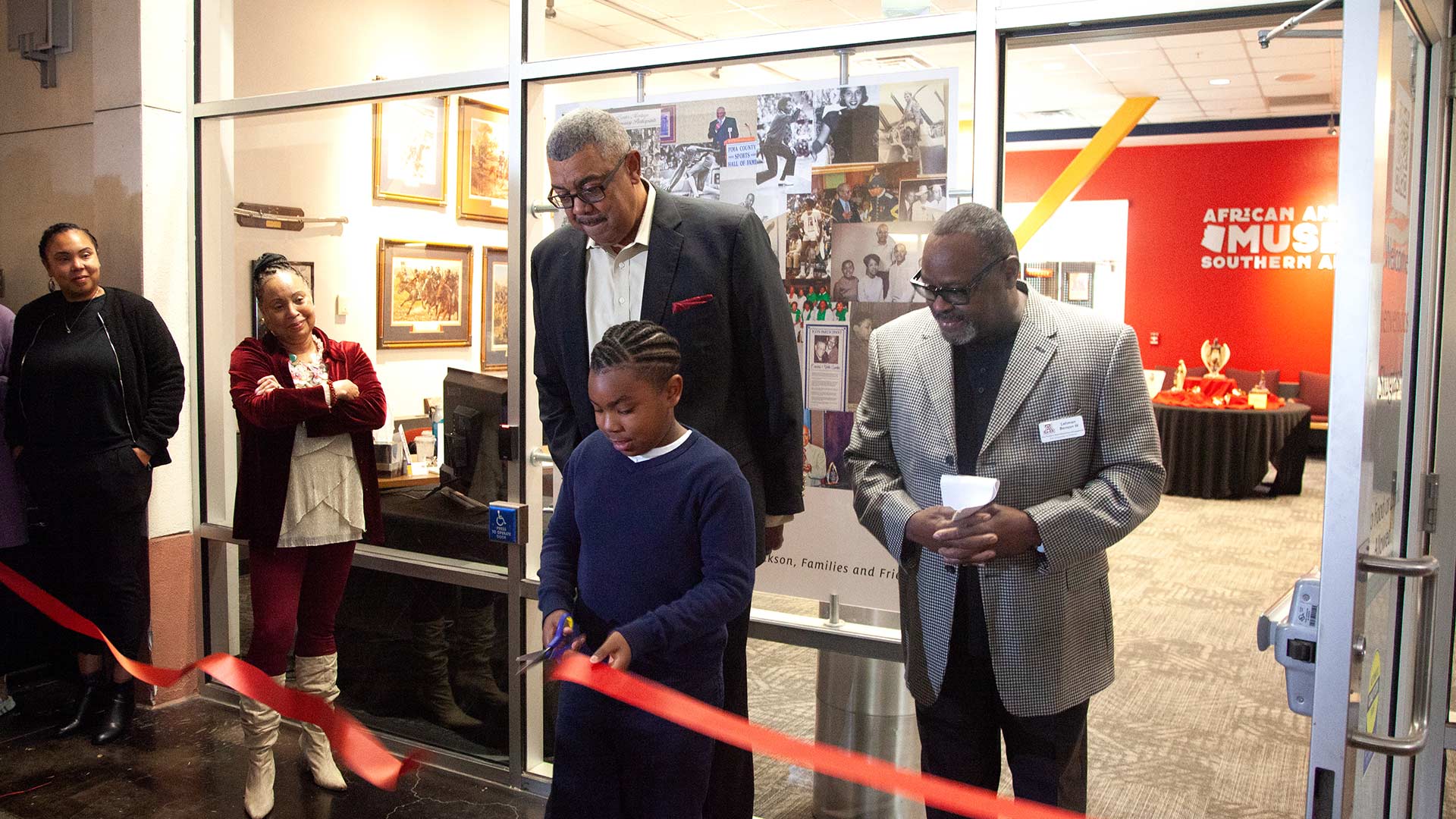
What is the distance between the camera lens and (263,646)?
3.13 metres

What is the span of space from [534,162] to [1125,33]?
167cm

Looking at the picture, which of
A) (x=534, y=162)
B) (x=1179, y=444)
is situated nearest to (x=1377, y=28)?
(x=534, y=162)

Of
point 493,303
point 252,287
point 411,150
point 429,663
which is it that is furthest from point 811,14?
point 429,663

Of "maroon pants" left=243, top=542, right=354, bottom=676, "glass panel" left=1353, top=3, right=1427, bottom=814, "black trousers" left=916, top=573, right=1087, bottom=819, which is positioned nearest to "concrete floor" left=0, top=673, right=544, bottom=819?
"maroon pants" left=243, top=542, right=354, bottom=676

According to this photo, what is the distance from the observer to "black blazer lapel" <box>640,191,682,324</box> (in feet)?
7.34

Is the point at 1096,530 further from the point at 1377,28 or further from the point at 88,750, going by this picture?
the point at 88,750

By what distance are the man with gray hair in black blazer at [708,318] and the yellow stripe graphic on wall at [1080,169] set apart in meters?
1.38

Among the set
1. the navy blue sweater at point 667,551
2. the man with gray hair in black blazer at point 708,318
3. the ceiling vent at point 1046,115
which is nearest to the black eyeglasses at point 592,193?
the man with gray hair in black blazer at point 708,318

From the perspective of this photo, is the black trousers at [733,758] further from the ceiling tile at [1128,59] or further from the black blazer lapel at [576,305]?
the ceiling tile at [1128,59]

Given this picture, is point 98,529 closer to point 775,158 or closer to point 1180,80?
point 775,158

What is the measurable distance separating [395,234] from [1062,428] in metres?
4.83

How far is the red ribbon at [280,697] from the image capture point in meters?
2.59

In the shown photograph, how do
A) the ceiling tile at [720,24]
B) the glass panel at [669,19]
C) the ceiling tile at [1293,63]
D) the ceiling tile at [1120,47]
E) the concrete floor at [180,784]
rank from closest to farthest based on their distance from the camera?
1. the concrete floor at [180,784]
2. the glass panel at [669,19]
3. the ceiling tile at [720,24]
4. the ceiling tile at [1120,47]
5. the ceiling tile at [1293,63]

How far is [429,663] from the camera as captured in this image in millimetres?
3754
